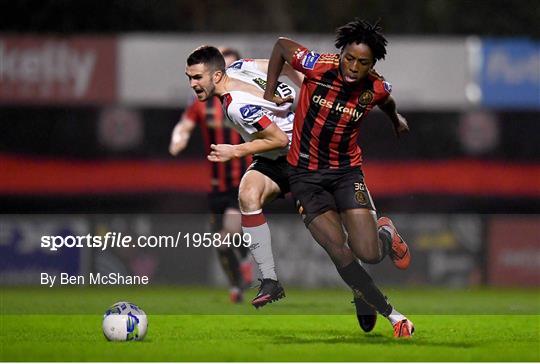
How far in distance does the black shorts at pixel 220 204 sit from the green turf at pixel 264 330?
30.7 inches

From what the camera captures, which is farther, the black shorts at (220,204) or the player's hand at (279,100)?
the black shorts at (220,204)

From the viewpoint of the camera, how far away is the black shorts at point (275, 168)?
31.2 feet

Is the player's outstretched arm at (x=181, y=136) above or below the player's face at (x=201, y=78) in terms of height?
above

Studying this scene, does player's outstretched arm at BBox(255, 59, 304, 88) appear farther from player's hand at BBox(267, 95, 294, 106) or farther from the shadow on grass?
the shadow on grass

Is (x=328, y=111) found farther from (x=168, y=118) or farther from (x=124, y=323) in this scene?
(x=168, y=118)

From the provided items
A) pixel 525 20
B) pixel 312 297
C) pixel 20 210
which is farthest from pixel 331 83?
pixel 525 20

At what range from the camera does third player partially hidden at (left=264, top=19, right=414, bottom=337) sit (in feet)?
29.6

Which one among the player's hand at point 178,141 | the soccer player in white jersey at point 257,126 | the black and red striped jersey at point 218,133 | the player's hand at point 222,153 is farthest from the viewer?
the black and red striped jersey at point 218,133

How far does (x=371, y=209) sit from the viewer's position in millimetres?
9125

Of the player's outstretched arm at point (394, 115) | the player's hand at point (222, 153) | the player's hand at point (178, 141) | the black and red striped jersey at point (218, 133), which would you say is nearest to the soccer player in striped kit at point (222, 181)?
the black and red striped jersey at point (218, 133)

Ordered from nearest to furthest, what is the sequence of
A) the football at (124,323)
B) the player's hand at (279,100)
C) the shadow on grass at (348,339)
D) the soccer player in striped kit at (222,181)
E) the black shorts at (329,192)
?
the football at (124,323) < the shadow on grass at (348,339) < the black shorts at (329,192) < the player's hand at (279,100) < the soccer player in striped kit at (222,181)

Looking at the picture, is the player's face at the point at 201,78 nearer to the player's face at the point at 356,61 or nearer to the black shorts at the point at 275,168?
the black shorts at the point at 275,168

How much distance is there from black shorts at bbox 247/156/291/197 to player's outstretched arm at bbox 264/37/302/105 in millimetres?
488

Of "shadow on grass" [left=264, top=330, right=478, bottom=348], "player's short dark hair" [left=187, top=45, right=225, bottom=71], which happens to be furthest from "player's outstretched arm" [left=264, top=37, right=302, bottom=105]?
"shadow on grass" [left=264, top=330, right=478, bottom=348]
